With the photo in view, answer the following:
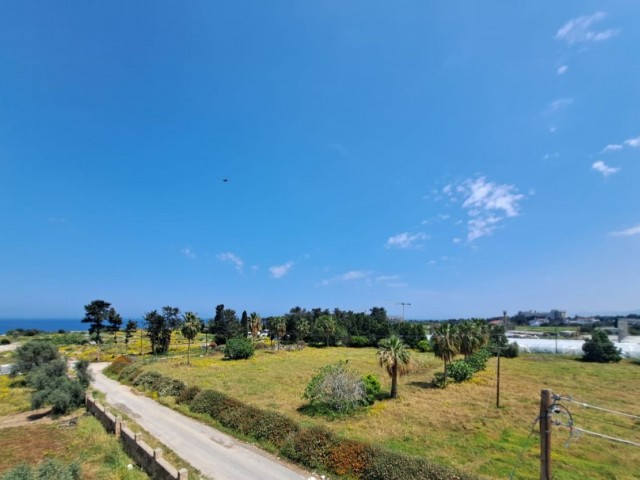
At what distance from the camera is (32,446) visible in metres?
26.1

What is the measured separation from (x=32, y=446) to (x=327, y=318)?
7497cm

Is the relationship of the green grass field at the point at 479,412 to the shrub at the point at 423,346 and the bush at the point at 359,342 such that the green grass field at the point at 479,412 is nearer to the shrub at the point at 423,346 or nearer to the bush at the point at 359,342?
the shrub at the point at 423,346

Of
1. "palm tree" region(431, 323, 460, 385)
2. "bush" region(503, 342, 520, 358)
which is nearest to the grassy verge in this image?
"palm tree" region(431, 323, 460, 385)

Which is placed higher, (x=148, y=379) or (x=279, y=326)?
(x=279, y=326)

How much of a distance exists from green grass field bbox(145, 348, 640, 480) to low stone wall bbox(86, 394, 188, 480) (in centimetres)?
1172

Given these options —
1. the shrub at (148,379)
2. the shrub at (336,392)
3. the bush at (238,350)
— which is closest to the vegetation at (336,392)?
the shrub at (336,392)

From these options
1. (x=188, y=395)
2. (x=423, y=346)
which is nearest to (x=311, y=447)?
(x=188, y=395)

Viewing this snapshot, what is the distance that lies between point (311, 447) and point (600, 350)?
233ft

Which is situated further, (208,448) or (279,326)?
(279,326)

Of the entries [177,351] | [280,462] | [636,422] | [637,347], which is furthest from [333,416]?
[637,347]

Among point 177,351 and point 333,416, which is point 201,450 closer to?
point 333,416

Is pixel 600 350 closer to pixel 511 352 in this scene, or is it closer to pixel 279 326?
pixel 511 352

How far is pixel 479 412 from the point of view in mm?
31422

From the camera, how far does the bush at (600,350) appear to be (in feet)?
218
